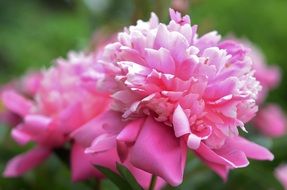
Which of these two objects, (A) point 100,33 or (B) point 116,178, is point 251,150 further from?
(A) point 100,33

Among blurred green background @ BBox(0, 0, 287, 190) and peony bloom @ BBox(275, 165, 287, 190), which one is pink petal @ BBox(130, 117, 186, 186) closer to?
blurred green background @ BBox(0, 0, 287, 190)

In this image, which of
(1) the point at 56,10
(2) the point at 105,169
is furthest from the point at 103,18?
(1) the point at 56,10

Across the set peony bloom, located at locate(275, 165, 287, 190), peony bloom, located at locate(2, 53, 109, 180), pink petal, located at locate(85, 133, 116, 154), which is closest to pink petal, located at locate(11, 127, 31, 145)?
peony bloom, located at locate(2, 53, 109, 180)

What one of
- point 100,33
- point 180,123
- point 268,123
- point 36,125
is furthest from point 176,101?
point 268,123

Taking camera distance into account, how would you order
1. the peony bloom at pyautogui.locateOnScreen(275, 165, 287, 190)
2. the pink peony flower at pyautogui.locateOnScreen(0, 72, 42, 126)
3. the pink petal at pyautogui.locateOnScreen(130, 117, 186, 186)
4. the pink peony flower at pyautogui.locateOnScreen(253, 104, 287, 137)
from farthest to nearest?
the pink peony flower at pyautogui.locateOnScreen(253, 104, 287, 137) → the peony bloom at pyautogui.locateOnScreen(275, 165, 287, 190) → the pink peony flower at pyautogui.locateOnScreen(0, 72, 42, 126) → the pink petal at pyautogui.locateOnScreen(130, 117, 186, 186)

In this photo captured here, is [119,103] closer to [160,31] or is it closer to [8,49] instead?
[160,31]

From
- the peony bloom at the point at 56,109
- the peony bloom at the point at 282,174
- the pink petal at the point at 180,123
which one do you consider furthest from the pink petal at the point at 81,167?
the peony bloom at the point at 282,174
